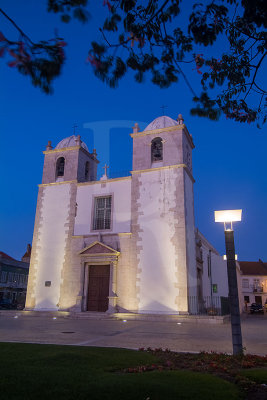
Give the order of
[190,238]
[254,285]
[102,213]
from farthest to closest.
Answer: [254,285] → [102,213] → [190,238]

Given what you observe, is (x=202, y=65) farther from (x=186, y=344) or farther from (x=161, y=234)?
(x=161, y=234)

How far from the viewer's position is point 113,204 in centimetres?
2191

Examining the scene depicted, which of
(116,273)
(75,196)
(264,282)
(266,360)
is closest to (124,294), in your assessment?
(116,273)

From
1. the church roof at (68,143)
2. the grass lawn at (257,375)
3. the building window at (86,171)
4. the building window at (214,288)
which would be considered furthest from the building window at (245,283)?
the grass lawn at (257,375)

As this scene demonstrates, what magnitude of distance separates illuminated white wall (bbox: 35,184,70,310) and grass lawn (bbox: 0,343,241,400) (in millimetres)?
16413

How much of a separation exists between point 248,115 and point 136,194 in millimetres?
14950

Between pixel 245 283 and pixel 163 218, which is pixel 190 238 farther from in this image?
pixel 245 283

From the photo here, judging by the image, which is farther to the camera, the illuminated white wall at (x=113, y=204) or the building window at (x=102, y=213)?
the building window at (x=102, y=213)

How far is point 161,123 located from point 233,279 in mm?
16972

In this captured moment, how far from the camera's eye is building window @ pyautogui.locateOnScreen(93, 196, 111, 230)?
72.2 feet

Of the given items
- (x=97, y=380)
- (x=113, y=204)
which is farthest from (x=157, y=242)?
(x=97, y=380)

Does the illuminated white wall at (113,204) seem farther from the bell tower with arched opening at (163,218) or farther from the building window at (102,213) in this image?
the bell tower with arched opening at (163,218)

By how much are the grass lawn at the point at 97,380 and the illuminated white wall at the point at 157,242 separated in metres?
13.1

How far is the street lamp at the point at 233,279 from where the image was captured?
21.7ft
